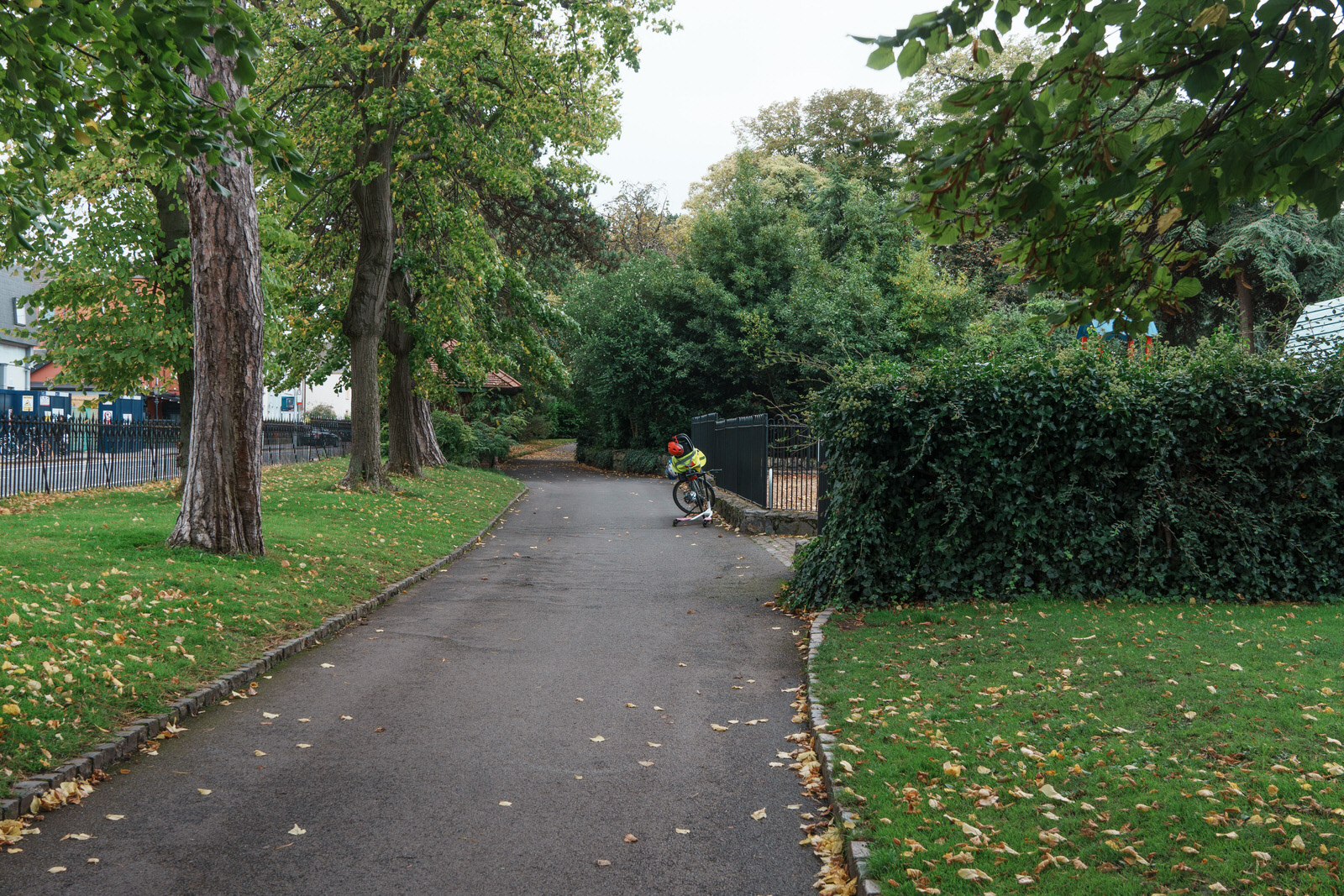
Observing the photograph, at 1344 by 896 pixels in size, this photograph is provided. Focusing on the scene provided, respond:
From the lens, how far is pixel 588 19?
56.9 ft

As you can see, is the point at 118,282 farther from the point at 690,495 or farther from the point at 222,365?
the point at 690,495

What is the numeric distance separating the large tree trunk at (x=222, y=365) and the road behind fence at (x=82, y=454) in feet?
31.1

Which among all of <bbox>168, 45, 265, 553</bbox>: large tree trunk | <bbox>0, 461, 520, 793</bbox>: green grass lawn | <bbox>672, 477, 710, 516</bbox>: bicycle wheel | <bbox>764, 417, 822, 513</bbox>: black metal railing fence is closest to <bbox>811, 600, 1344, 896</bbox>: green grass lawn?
<bbox>0, 461, 520, 793</bbox>: green grass lawn

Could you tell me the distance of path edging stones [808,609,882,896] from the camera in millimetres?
3865

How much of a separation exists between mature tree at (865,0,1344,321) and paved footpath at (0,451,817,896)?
9.84 ft

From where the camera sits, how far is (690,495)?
1961cm

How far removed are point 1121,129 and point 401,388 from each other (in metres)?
21.9

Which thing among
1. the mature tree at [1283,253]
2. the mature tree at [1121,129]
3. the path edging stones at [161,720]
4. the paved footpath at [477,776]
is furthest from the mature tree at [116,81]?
the mature tree at [1283,253]

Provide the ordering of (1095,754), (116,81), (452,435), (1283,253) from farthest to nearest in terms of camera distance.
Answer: (452,435)
(1283,253)
(1095,754)
(116,81)

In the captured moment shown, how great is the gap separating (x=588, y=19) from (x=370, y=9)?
382cm

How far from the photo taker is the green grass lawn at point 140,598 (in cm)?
561

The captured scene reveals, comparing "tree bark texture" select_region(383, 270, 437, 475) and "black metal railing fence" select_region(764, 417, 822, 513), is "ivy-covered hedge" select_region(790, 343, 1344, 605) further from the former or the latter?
"tree bark texture" select_region(383, 270, 437, 475)

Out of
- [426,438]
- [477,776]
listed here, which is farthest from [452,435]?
[477,776]

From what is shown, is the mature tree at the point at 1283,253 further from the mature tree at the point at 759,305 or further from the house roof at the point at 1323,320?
the mature tree at the point at 759,305
